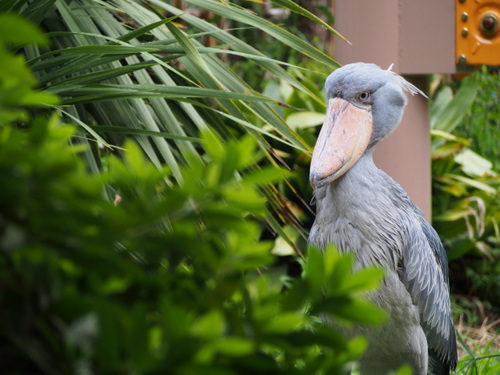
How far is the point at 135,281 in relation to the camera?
79 cm

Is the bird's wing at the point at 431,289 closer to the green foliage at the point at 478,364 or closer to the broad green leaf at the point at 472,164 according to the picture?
the green foliage at the point at 478,364

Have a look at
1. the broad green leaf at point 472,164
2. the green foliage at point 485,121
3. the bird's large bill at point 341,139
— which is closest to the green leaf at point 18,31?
the bird's large bill at point 341,139

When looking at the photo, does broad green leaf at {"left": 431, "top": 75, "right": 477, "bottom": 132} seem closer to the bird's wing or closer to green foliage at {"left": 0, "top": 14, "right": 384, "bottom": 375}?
the bird's wing

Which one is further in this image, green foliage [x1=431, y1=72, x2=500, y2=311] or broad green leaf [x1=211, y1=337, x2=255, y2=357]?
green foliage [x1=431, y1=72, x2=500, y2=311]

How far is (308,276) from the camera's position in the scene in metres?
0.81

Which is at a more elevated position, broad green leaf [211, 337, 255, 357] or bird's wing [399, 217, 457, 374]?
broad green leaf [211, 337, 255, 357]

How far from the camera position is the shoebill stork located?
98.3 inches

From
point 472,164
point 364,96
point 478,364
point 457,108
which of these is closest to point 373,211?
point 364,96

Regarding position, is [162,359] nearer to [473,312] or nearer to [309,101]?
[309,101]

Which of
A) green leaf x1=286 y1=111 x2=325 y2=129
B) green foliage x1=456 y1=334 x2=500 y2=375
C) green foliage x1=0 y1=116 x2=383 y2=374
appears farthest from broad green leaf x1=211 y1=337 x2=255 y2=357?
green leaf x1=286 y1=111 x2=325 y2=129

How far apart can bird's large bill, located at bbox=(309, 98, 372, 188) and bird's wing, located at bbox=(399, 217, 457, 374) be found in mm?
370

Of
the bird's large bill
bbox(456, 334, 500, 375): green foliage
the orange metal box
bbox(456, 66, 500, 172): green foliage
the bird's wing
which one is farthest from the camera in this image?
bbox(456, 66, 500, 172): green foliage

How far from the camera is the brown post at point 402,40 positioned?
3.66 m

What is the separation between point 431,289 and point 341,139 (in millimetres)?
633
